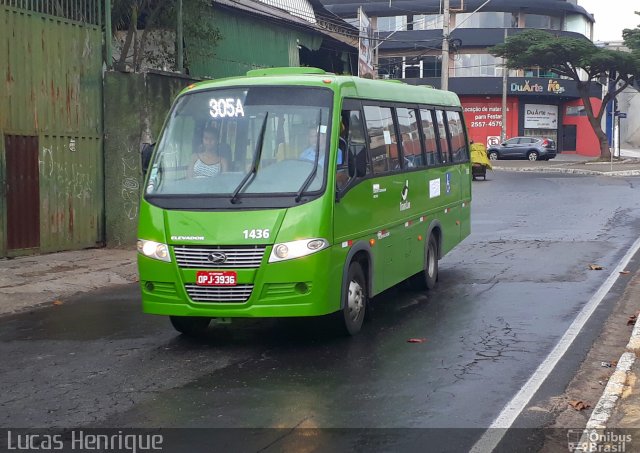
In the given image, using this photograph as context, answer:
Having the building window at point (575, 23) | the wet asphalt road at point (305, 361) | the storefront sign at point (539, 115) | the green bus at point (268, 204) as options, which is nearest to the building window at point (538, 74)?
the storefront sign at point (539, 115)

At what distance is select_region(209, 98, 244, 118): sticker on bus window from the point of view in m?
9.61

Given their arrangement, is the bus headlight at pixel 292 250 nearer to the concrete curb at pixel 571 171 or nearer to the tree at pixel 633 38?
the concrete curb at pixel 571 171

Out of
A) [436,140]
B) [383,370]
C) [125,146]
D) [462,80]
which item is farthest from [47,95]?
[462,80]

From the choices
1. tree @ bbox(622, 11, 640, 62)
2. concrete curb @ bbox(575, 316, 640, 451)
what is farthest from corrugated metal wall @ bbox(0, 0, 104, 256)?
tree @ bbox(622, 11, 640, 62)

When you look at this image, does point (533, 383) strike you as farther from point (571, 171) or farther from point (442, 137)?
point (571, 171)

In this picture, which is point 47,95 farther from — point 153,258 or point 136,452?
point 136,452

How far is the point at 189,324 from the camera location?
986cm

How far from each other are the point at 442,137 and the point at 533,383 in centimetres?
643

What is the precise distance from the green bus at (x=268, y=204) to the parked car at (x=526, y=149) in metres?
48.8

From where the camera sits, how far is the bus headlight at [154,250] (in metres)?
9.07

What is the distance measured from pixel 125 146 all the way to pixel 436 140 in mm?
6441

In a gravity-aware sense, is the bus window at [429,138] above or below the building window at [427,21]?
below

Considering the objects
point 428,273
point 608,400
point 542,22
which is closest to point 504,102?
point 542,22

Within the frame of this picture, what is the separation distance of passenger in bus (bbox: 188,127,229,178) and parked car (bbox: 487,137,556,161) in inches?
1994
